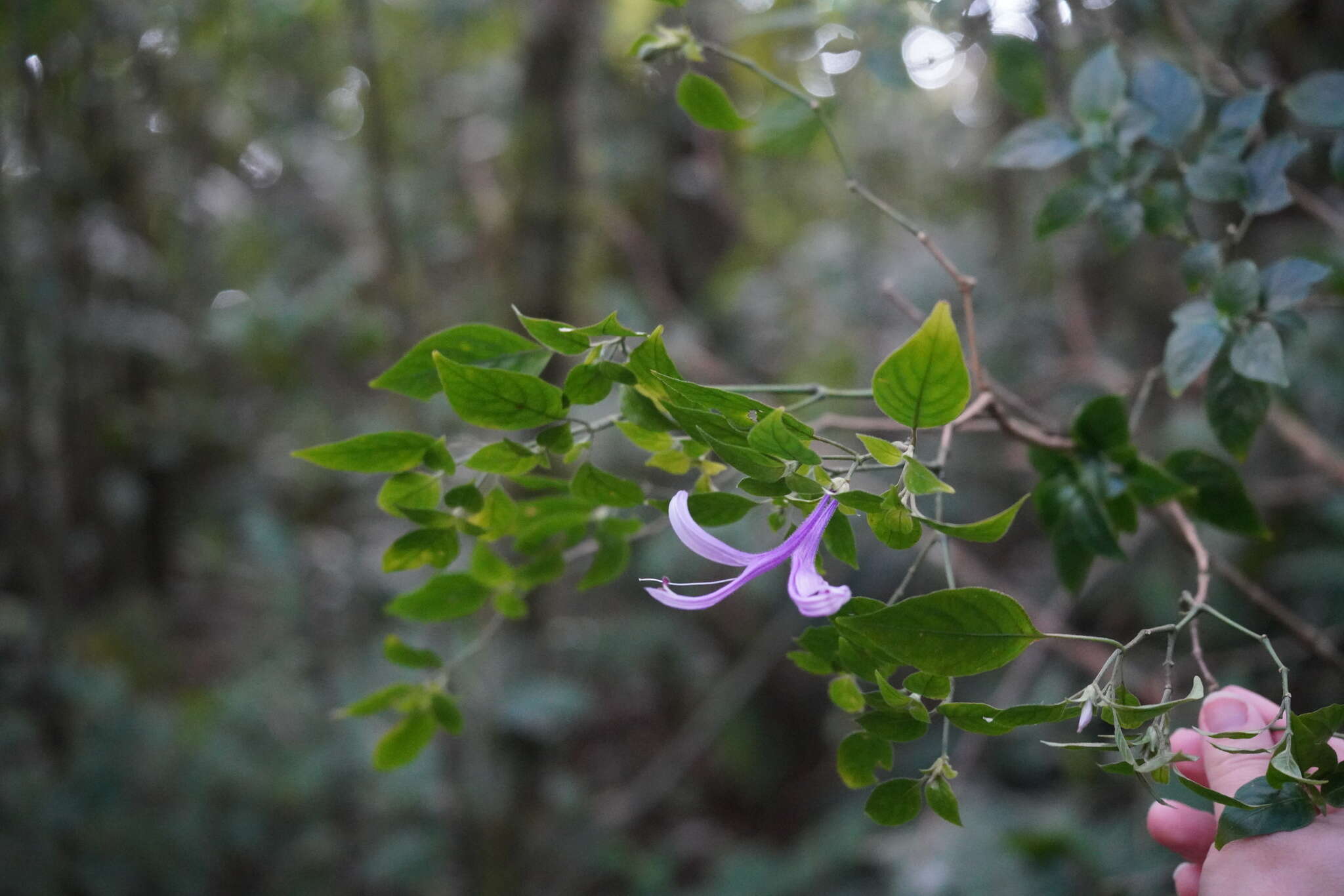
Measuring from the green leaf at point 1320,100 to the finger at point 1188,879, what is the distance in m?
0.47

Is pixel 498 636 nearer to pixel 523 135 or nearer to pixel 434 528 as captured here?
pixel 523 135

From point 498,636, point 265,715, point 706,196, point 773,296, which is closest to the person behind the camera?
point 498,636

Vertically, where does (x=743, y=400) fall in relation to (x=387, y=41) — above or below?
above

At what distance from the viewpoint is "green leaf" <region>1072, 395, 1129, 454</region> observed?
1.74 ft

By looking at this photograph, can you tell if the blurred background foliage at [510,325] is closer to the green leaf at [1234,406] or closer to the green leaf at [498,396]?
the green leaf at [1234,406]

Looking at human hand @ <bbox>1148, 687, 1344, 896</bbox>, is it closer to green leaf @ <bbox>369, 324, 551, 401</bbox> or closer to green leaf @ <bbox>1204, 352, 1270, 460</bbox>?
green leaf @ <bbox>1204, 352, 1270, 460</bbox>

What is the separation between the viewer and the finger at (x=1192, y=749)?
0.44 metres

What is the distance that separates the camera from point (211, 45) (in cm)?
240

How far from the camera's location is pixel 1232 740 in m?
0.41

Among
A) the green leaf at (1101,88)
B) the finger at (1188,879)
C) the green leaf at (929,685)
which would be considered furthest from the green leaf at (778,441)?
the green leaf at (1101,88)

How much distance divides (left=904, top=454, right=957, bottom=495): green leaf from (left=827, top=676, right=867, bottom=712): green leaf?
0.40ft

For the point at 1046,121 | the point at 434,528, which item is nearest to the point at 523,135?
the point at 1046,121

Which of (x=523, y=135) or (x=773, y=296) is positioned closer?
(x=523, y=135)

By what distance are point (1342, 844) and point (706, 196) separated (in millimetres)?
2560
